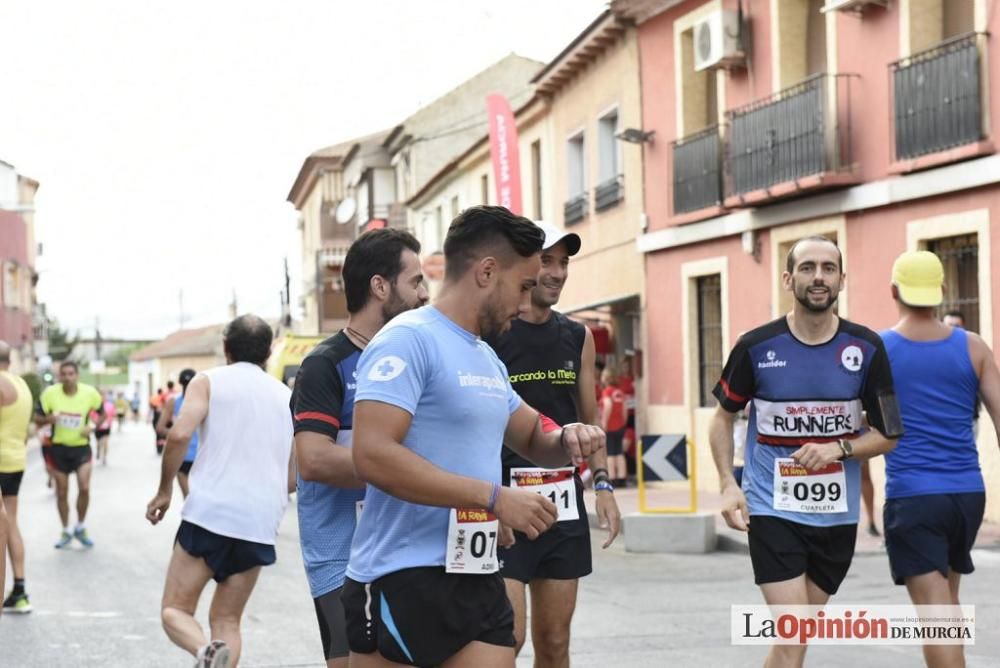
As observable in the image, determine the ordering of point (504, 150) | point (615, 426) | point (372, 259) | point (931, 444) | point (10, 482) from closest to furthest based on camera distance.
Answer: point (372, 259), point (931, 444), point (10, 482), point (615, 426), point (504, 150)

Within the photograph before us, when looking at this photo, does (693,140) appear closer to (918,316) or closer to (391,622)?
(918,316)

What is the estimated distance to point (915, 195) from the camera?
17953 mm

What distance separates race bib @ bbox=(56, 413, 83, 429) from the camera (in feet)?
53.0

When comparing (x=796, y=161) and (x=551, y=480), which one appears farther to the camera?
(x=796, y=161)

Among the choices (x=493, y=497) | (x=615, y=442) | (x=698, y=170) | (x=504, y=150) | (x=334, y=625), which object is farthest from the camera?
(x=504, y=150)

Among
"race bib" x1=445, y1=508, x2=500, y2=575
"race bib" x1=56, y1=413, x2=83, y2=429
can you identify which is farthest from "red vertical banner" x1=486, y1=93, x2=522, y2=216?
"race bib" x1=445, y1=508, x2=500, y2=575

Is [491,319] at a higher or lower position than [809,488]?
higher

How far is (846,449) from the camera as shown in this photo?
6.26 m

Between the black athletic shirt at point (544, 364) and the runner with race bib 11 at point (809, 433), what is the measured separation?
2.24 ft

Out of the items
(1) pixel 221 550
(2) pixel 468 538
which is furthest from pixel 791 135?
(2) pixel 468 538

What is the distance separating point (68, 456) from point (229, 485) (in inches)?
365

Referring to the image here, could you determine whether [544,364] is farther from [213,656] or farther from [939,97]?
[939,97]

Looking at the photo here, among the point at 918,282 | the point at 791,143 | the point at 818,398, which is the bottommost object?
the point at 818,398

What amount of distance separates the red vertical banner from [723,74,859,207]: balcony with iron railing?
923 cm
